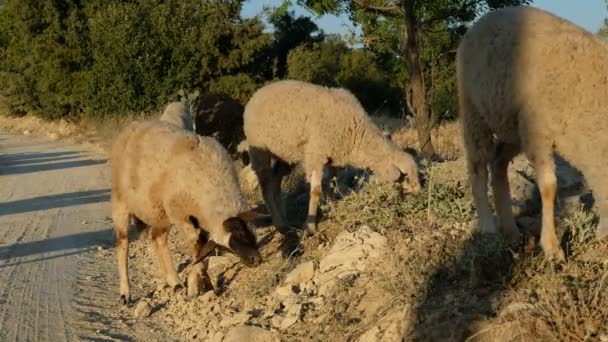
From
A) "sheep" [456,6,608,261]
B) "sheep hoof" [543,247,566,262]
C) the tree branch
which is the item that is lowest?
"sheep hoof" [543,247,566,262]

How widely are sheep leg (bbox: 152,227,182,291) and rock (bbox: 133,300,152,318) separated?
0.64m

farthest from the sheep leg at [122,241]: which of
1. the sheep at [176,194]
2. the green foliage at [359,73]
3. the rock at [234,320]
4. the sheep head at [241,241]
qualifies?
the green foliage at [359,73]

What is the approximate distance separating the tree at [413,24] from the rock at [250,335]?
8.86 m

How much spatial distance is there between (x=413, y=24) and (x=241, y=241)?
9731mm

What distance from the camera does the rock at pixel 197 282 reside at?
7781 millimetres

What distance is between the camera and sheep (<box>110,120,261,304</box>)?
23.7ft

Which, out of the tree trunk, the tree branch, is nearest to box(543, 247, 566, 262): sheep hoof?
the tree trunk

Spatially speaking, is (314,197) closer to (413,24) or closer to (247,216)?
(247,216)

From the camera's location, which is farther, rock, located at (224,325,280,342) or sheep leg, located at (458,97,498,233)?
sheep leg, located at (458,97,498,233)

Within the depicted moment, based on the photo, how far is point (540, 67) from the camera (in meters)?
5.79

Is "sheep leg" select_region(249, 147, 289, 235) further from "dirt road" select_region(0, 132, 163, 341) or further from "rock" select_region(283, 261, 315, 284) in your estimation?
"rock" select_region(283, 261, 315, 284)

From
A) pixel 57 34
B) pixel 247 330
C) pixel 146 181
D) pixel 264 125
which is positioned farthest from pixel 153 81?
pixel 247 330

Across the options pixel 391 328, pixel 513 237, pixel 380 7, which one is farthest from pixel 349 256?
pixel 380 7

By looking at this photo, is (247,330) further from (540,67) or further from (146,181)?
(540,67)
